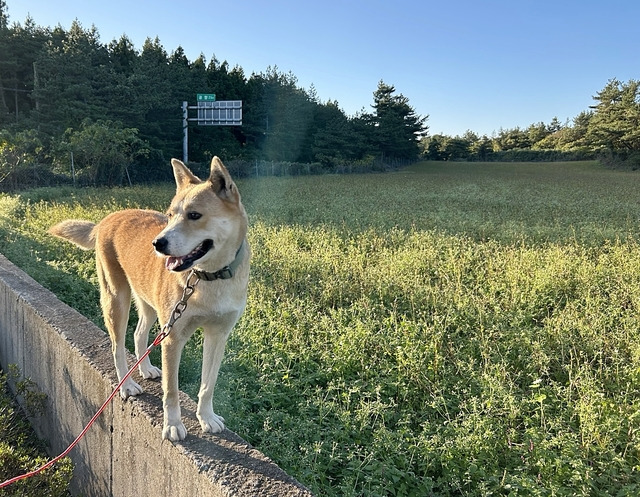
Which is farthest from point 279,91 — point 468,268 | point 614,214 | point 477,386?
point 477,386

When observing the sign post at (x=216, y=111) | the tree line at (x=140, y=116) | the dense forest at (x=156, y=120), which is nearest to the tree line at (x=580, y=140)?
the dense forest at (x=156, y=120)

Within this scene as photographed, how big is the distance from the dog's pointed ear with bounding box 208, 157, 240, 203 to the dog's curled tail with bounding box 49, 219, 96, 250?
1492 millimetres

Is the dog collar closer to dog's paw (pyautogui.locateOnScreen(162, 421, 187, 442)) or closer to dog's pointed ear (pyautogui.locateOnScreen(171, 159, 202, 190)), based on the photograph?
dog's pointed ear (pyautogui.locateOnScreen(171, 159, 202, 190))

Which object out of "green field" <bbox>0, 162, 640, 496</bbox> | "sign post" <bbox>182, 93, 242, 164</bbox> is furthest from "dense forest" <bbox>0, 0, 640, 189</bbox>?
"green field" <bbox>0, 162, 640, 496</bbox>

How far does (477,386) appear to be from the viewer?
3.54 m

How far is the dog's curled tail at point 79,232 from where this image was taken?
3.19 m

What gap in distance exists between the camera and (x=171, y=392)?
221 centimetres

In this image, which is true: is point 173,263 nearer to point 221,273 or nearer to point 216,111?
point 221,273

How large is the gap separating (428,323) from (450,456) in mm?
2055

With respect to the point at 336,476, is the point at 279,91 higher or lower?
higher

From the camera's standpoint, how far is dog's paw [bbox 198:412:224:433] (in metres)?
2.28

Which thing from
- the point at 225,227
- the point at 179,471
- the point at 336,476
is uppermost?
the point at 225,227

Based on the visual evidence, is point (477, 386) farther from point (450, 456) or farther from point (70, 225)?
point (70, 225)

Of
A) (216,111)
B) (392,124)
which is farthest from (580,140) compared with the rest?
(216,111)
